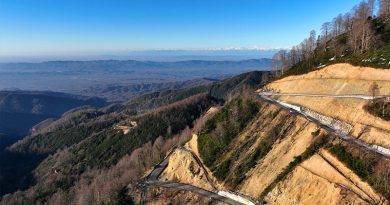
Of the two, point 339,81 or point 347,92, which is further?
point 339,81

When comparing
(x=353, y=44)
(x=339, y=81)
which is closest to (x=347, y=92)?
(x=339, y=81)

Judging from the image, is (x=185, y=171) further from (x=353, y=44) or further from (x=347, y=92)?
(x=353, y=44)

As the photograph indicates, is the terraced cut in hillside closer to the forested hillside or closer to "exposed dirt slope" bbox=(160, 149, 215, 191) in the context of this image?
the forested hillside

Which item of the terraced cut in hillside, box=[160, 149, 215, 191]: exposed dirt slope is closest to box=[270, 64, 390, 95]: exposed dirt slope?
the terraced cut in hillside

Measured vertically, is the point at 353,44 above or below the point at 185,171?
above

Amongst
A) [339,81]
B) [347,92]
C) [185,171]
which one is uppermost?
[339,81]

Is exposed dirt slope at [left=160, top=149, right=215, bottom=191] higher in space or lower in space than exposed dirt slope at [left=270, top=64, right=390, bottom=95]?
lower

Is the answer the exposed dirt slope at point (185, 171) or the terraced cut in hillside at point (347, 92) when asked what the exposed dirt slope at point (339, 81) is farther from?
the exposed dirt slope at point (185, 171)

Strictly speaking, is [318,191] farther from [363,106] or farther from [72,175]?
[72,175]

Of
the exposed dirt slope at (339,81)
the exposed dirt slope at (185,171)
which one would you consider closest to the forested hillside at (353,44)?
the exposed dirt slope at (339,81)
